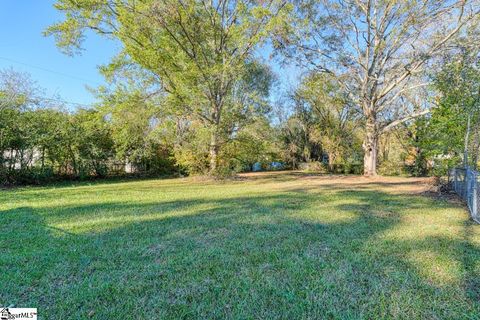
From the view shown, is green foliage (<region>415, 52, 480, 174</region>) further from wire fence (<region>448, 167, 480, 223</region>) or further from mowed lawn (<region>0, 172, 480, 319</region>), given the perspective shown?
mowed lawn (<region>0, 172, 480, 319</region>)

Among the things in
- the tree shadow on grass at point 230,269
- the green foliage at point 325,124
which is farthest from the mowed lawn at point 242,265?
the green foliage at point 325,124

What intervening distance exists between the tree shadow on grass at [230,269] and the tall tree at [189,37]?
8.94 m

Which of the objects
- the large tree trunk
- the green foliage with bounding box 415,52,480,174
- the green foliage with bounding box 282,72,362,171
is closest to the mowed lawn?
the green foliage with bounding box 415,52,480,174

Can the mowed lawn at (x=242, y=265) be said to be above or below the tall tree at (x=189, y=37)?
below

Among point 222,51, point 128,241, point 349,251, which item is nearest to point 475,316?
point 349,251

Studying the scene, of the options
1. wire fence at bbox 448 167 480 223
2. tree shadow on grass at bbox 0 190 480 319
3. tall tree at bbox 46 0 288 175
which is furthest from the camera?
tall tree at bbox 46 0 288 175

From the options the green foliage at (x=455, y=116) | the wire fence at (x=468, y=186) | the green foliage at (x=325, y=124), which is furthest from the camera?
the green foliage at (x=325, y=124)

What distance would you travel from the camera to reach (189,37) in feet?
41.2

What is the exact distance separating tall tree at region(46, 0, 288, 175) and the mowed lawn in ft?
28.5

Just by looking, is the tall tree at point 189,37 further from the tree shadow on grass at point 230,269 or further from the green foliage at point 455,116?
the tree shadow on grass at point 230,269

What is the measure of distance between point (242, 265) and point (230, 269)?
161 millimetres

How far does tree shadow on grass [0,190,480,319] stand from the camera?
2.14 metres

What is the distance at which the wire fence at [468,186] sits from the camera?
16.6 feet

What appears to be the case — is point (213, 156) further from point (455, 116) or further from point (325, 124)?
point (325, 124)
